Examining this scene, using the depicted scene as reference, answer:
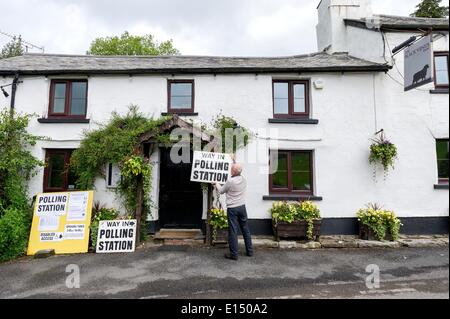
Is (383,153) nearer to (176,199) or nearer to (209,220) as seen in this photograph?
(209,220)

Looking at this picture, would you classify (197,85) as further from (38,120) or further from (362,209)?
(362,209)

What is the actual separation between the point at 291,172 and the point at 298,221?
1613mm

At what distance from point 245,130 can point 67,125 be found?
5.51 metres

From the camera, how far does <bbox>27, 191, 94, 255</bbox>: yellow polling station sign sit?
7.20m

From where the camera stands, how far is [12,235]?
22.4 ft

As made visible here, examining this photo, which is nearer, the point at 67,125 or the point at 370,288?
the point at 370,288

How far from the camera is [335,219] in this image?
830cm

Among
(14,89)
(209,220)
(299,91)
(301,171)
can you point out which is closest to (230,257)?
(209,220)

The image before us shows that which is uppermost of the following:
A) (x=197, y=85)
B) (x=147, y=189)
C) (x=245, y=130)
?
(x=197, y=85)

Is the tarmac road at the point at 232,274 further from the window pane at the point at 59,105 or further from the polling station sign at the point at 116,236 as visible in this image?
the window pane at the point at 59,105

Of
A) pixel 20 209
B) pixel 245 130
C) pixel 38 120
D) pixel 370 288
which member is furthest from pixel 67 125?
pixel 370 288

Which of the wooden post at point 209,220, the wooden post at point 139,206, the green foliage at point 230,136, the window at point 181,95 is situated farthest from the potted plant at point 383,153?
the wooden post at point 139,206
